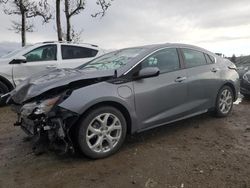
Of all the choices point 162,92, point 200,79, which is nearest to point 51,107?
point 162,92

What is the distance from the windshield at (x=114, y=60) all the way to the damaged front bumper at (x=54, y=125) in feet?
3.92

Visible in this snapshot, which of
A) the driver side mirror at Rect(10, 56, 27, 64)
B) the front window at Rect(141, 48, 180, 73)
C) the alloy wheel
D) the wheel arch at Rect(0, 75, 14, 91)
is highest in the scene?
the driver side mirror at Rect(10, 56, 27, 64)

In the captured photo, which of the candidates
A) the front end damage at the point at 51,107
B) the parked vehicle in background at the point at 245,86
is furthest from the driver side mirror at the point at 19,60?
the parked vehicle in background at the point at 245,86

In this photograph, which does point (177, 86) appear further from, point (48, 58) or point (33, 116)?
point (48, 58)

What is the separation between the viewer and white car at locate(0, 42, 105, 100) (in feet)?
28.8

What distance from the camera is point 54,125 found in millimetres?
4367

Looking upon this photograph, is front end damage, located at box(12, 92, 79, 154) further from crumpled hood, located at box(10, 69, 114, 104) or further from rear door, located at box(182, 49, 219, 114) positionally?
rear door, located at box(182, 49, 219, 114)

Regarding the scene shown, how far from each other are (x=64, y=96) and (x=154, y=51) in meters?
1.76

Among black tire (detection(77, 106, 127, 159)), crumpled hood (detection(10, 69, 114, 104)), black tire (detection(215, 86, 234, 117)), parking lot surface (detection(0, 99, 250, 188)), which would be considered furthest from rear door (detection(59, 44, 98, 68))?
black tire (detection(77, 106, 127, 159))

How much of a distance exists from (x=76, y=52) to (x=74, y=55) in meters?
0.12

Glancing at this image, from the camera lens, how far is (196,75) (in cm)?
599

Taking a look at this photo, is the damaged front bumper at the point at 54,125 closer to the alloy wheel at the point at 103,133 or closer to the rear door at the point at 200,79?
the alloy wheel at the point at 103,133

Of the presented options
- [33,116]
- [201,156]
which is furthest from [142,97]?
[33,116]

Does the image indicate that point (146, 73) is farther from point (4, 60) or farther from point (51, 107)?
point (4, 60)
